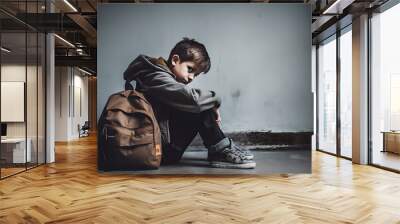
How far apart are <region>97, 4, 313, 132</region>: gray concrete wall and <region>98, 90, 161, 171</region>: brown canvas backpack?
32 centimetres

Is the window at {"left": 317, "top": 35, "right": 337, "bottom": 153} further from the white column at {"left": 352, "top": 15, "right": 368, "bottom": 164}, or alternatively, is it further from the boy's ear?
the boy's ear

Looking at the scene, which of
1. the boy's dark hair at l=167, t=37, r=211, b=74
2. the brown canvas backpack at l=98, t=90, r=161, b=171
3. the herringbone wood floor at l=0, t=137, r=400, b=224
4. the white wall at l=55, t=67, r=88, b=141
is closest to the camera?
the herringbone wood floor at l=0, t=137, r=400, b=224

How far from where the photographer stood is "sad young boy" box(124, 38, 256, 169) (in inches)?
255

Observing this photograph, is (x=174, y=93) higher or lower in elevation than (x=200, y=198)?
higher

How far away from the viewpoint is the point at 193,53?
661 cm

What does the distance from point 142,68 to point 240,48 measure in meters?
1.77

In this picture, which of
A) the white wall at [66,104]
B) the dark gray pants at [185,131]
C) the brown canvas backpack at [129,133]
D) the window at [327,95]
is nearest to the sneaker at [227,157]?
the dark gray pants at [185,131]

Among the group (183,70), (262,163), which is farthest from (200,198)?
(183,70)

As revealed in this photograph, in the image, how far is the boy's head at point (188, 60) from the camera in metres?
6.54

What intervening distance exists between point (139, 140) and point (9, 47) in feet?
9.52

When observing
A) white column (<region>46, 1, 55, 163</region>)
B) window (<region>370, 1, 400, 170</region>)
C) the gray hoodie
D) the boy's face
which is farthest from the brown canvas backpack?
window (<region>370, 1, 400, 170</region>)

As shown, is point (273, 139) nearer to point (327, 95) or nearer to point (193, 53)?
point (193, 53)

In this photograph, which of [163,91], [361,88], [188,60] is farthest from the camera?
[361,88]

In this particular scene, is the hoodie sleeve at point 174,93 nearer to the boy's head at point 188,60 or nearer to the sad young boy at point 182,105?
the sad young boy at point 182,105
